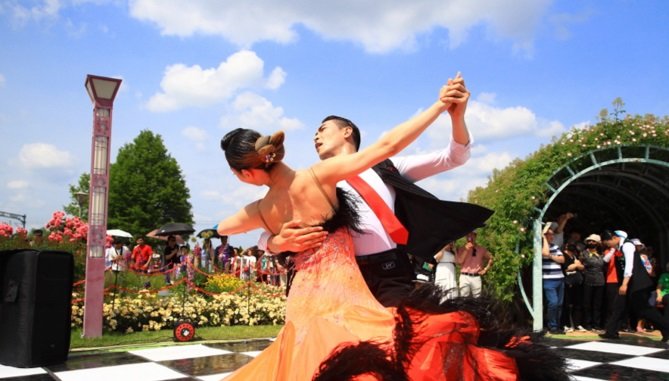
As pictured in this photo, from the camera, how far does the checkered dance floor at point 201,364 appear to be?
4.29 m

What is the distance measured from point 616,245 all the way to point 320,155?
6.72 meters

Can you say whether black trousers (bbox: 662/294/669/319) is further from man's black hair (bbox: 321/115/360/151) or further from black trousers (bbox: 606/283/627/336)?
man's black hair (bbox: 321/115/360/151)

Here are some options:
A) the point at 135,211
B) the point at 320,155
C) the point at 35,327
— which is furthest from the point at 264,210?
the point at 135,211

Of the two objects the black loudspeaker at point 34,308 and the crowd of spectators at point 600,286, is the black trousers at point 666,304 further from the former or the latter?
the black loudspeaker at point 34,308

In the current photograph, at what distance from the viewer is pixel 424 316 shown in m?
1.70

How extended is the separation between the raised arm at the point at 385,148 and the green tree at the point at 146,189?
1173 inches

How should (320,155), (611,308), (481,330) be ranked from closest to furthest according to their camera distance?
(481,330)
(320,155)
(611,308)

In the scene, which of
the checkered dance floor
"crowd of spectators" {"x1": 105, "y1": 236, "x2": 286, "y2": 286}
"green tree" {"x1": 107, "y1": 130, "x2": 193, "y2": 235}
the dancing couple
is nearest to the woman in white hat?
the checkered dance floor

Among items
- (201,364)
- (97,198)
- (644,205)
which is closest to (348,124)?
(201,364)

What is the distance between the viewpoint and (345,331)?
169 cm

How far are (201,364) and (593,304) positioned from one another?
5660 millimetres

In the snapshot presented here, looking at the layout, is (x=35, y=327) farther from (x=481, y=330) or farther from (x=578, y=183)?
(x=578, y=183)

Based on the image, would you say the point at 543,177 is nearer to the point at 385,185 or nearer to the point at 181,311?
the point at 181,311

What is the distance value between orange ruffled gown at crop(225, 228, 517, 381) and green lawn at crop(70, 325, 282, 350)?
444cm
